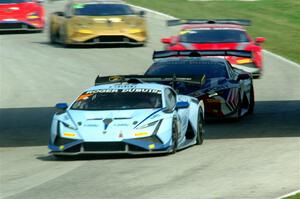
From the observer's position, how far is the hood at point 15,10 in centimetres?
3622

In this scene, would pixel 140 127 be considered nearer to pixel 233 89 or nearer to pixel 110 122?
pixel 110 122

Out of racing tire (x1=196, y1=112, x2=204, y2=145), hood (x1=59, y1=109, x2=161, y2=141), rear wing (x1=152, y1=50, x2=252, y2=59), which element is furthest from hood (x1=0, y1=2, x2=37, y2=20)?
hood (x1=59, y1=109, x2=161, y2=141)

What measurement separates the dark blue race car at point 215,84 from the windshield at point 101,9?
10.0 meters

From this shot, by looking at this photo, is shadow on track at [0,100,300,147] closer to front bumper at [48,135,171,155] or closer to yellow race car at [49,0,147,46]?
front bumper at [48,135,171,155]

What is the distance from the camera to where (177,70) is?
21656 mm

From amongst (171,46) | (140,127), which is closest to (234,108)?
(140,127)

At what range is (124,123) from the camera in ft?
52.1

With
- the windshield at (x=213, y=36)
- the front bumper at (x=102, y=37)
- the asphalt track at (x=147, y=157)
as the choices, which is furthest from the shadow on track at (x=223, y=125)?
the front bumper at (x=102, y=37)

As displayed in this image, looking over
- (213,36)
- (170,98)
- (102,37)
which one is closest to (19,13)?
(102,37)

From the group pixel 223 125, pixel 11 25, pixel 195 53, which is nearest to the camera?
pixel 223 125

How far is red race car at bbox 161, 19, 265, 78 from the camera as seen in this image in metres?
28.1

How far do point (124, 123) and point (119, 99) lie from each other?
93 centimetres

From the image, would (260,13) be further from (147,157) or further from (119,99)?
(147,157)

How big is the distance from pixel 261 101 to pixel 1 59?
9.93 meters
